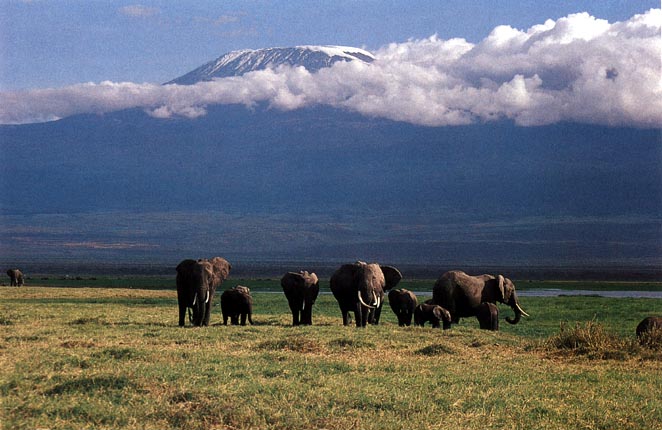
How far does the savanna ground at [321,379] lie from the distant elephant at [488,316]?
13.7ft

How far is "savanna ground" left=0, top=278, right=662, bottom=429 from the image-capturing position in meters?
14.0

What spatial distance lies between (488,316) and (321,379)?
650 inches

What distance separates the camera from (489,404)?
15.4 metres

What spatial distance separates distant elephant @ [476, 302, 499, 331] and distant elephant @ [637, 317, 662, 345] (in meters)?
7.14

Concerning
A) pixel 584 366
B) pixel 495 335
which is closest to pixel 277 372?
pixel 584 366

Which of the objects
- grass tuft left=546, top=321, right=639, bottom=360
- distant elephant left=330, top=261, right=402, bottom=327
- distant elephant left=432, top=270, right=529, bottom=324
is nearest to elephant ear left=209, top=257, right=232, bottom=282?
distant elephant left=330, top=261, right=402, bottom=327

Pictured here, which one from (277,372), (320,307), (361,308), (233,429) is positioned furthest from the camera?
(320,307)

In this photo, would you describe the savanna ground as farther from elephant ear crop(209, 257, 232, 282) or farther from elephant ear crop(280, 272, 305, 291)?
elephant ear crop(280, 272, 305, 291)

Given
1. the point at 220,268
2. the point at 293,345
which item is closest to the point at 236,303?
the point at 220,268

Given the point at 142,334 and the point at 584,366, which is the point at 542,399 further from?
the point at 142,334

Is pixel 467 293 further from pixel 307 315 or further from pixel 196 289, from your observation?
pixel 196 289

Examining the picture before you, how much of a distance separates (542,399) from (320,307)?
109 ft

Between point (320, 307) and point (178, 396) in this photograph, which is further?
point (320, 307)

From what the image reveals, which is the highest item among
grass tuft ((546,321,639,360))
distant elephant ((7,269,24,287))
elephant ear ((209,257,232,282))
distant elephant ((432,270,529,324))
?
elephant ear ((209,257,232,282))
